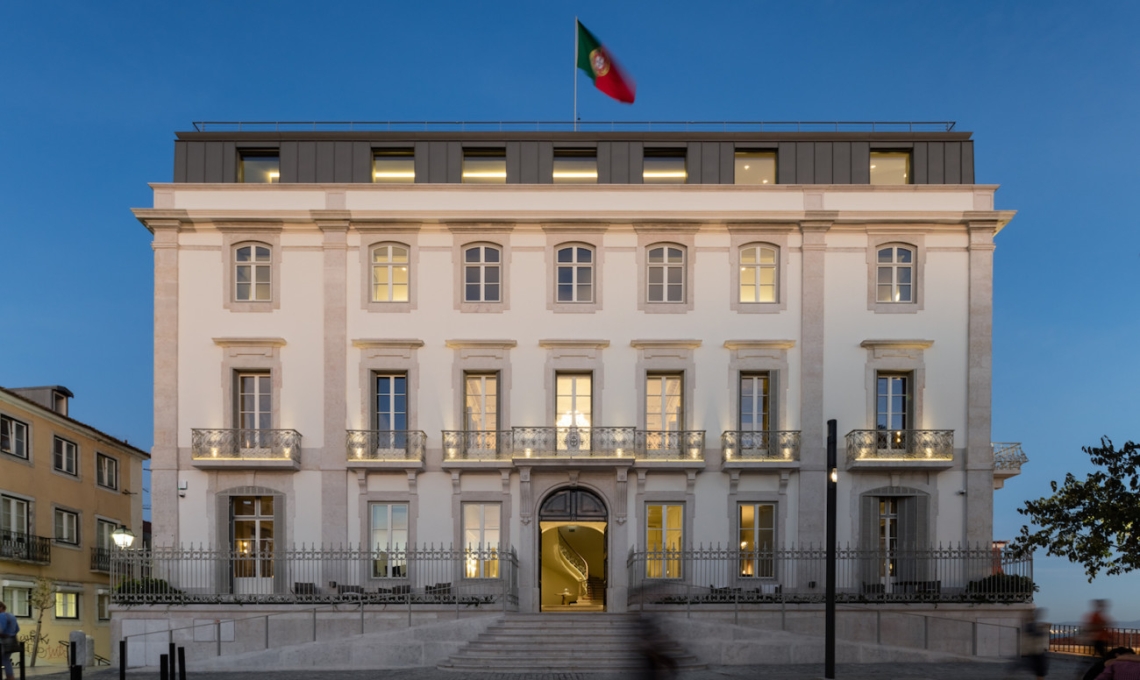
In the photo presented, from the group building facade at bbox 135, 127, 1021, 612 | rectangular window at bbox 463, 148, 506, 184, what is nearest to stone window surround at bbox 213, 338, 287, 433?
building facade at bbox 135, 127, 1021, 612

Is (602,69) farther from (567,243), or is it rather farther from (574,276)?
(574,276)

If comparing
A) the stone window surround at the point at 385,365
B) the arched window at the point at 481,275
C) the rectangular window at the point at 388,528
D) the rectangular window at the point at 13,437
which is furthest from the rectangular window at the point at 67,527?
the arched window at the point at 481,275

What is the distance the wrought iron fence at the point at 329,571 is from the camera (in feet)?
69.9

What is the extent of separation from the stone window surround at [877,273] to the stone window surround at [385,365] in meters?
11.7

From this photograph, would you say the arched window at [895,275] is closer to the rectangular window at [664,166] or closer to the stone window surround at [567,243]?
the rectangular window at [664,166]

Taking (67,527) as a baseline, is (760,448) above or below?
above

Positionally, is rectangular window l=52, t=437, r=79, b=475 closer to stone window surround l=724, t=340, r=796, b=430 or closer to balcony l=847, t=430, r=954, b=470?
stone window surround l=724, t=340, r=796, b=430

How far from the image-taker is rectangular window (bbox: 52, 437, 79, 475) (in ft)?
101

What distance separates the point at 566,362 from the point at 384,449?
5123 millimetres

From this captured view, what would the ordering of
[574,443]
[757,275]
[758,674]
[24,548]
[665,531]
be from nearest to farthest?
[758,674] → [574,443] → [665,531] → [757,275] → [24,548]

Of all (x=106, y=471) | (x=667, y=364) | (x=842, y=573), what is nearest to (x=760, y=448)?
(x=667, y=364)

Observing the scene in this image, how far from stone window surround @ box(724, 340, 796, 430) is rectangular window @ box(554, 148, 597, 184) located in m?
5.83

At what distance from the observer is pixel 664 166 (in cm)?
2406

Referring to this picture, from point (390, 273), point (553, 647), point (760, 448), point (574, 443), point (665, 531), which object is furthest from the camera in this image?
point (390, 273)
